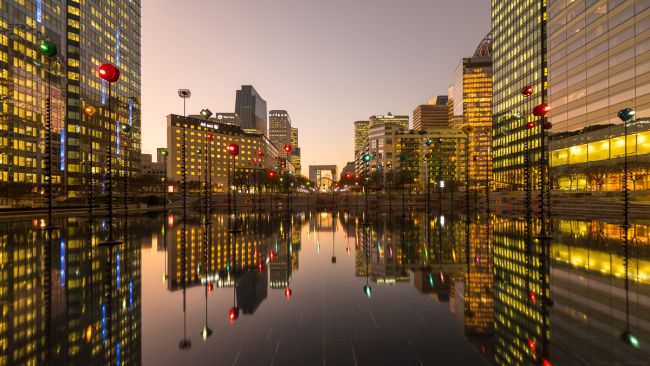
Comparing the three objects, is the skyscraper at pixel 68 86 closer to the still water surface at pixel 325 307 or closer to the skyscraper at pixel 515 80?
the still water surface at pixel 325 307

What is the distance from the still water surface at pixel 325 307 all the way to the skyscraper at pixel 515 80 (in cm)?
10271

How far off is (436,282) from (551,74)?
331 feet

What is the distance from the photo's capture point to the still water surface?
19.9 feet

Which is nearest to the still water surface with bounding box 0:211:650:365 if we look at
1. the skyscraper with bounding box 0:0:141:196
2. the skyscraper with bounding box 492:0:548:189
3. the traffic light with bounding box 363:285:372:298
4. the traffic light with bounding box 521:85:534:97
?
the traffic light with bounding box 363:285:372:298

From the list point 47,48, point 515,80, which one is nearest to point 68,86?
point 47,48

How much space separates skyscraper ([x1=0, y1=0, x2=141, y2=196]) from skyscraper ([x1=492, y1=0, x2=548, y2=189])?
393 ft

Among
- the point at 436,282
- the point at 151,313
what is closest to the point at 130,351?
the point at 151,313

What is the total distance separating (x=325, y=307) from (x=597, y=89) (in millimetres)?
88289

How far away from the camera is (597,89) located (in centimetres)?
7444

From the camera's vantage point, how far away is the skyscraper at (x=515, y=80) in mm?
112438

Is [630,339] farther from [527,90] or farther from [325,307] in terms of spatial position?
[527,90]

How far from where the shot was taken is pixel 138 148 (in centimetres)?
13550

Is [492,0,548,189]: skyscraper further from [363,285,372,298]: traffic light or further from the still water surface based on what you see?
[363,285,372,298]: traffic light

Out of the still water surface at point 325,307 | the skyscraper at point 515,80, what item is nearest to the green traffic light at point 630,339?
the still water surface at point 325,307
